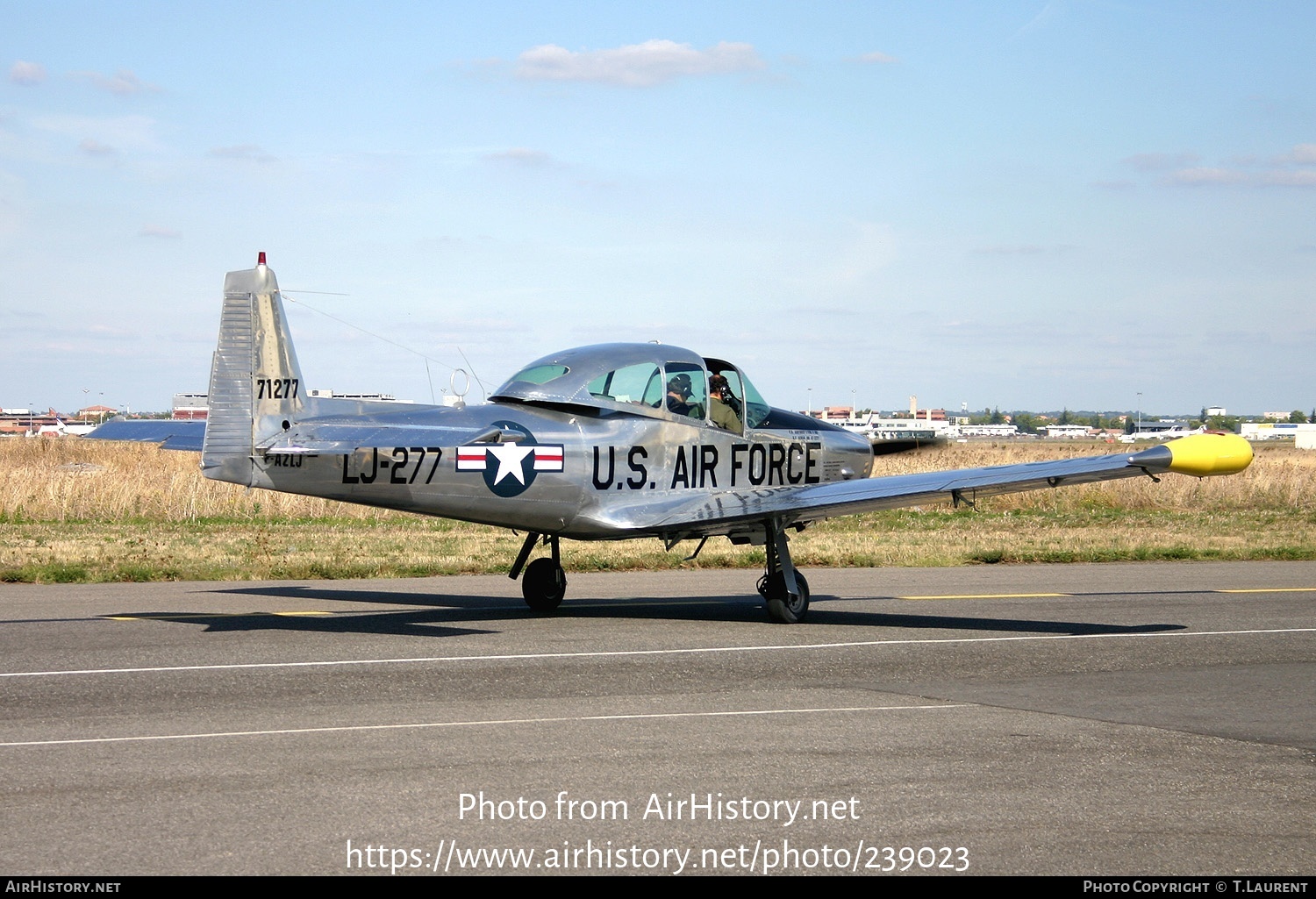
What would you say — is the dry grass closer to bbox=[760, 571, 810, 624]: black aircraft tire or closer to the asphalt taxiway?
the asphalt taxiway

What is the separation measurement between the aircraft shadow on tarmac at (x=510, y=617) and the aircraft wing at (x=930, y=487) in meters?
1.18

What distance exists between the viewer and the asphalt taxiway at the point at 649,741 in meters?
5.66

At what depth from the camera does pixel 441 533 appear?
2495 centimetres

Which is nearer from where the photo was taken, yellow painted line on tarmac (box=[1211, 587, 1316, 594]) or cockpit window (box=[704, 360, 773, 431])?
cockpit window (box=[704, 360, 773, 431])

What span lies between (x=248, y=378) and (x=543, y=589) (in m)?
3.98

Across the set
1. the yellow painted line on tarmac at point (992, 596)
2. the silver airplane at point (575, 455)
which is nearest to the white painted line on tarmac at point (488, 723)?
the silver airplane at point (575, 455)

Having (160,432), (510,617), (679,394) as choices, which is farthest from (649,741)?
(160,432)

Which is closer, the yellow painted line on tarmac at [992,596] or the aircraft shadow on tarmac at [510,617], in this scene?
the aircraft shadow on tarmac at [510,617]

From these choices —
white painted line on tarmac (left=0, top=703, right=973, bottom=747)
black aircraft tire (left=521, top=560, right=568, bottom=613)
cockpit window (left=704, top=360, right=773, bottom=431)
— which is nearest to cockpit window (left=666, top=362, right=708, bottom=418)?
cockpit window (left=704, top=360, right=773, bottom=431)

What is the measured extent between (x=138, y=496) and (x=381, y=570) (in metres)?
12.0

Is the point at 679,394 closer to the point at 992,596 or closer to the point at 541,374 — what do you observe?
the point at 541,374

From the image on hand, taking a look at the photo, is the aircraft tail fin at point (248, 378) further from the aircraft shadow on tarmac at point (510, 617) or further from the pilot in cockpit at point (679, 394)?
the pilot in cockpit at point (679, 394)

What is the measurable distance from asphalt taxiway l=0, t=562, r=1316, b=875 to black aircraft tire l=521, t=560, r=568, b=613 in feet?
0.82

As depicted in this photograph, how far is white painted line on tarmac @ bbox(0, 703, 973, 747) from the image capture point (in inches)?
303
